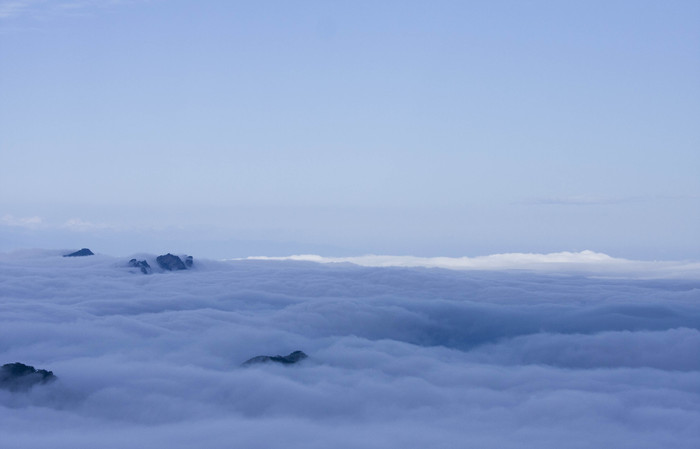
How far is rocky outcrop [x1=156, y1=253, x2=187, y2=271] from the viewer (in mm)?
60188

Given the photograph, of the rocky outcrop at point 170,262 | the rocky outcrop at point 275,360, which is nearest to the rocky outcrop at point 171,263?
the rocky outcrop at point 170,262

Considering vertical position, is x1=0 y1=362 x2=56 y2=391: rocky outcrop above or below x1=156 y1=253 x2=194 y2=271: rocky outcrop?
below

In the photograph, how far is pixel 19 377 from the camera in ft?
73.4

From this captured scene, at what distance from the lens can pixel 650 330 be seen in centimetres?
3584

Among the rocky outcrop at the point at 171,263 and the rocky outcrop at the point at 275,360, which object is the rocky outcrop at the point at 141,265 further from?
the rocky outcrop at the point at 275,360

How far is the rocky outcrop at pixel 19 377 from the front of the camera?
22109mm

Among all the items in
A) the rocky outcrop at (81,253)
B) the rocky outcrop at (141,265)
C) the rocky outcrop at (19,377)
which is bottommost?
the rocky outcrop at (19,377)

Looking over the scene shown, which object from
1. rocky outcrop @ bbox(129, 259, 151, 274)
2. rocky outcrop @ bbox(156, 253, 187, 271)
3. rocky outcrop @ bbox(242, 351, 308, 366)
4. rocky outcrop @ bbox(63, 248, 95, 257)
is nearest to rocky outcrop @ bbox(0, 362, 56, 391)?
rocky outcrop @ bbox(242, 351, 308, 366)

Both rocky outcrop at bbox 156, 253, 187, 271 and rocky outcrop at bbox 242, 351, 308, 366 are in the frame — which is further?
rocky outcrop at bbox 156, 253, 187, 271

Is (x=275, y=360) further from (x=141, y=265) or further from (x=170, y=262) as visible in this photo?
(x=170, y=262)

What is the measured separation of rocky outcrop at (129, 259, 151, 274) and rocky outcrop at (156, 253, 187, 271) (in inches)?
61.9

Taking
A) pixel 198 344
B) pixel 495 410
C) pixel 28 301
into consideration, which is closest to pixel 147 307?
pixel 28 301

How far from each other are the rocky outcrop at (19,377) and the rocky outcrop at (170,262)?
37475 millimetres

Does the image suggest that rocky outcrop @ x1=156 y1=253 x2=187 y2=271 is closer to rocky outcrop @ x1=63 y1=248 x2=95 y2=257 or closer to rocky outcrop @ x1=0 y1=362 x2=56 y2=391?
rocky outcrop @ x1=63 y1=248 x2=95 y2=257
